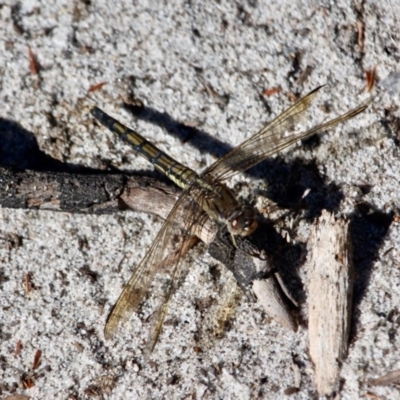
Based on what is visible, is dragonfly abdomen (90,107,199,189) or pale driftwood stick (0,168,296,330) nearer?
pale driftwood stick (0,168,296,330)

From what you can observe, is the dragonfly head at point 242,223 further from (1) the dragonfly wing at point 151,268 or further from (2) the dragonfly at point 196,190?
(1) the dragonfly wing at point 151,268

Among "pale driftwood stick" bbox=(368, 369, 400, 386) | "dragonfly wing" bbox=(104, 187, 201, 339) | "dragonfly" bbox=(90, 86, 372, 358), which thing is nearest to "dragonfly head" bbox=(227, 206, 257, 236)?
"dragonfly" bbox=(90, 86, 372, 358)

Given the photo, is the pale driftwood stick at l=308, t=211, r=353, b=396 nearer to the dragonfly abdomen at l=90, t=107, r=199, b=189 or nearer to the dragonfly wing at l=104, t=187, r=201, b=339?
the dragonfly wing at l=104, t=187, r=201, b=339

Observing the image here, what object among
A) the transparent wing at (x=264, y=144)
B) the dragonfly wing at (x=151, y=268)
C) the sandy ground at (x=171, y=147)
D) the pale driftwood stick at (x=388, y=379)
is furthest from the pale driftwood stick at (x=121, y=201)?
the pale driftwood stick at (x=388, y=379)

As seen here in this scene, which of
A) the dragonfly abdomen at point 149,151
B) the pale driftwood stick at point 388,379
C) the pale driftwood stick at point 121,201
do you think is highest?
the dragonfly abdomen at point 149,151

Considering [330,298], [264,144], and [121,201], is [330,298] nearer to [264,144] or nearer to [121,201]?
[264,144]

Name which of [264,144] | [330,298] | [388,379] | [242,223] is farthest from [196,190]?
[388,379]

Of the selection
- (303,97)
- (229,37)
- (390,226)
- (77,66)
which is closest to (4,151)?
(77,66)
